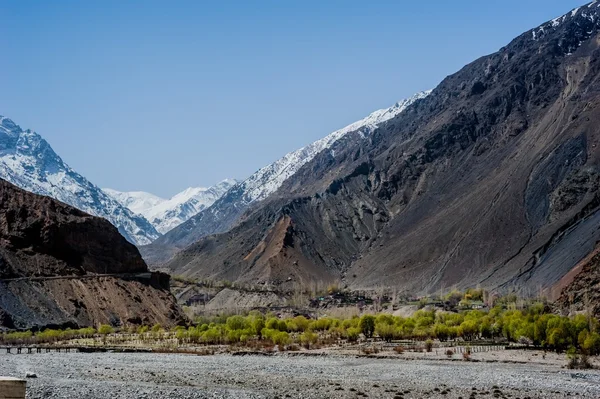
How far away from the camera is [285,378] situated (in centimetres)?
5875

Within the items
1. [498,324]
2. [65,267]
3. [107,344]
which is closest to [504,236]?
[498,324]

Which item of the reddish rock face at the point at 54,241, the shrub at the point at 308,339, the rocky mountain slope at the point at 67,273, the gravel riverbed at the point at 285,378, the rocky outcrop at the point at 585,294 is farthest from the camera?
the reddish rock face at the point at 54,241

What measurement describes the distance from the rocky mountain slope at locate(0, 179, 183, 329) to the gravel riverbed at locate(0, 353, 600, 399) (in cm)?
3610

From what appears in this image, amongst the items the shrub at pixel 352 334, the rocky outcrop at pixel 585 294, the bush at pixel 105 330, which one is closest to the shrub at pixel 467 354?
the rocky outcrop at pixel 585 294

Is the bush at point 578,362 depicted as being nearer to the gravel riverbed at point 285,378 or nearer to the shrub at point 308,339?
the gravel riverbed at point 285,378

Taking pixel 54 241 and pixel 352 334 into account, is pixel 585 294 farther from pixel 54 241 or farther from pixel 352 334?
pixel 54 241

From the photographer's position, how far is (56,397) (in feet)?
144

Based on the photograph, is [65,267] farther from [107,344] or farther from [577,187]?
[577,187]

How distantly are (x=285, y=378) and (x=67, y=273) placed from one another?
75.6 metres

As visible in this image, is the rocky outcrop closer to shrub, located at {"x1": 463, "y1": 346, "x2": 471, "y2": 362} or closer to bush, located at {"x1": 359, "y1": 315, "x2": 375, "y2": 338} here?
shrub, located at {"x1": 463, "y1": 346, "x2": 471, "y2": 362}

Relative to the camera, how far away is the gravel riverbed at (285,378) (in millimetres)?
49044

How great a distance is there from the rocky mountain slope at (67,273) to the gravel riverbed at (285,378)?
36103 millimetres

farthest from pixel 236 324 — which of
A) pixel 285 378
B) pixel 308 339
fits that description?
pixel 285 378

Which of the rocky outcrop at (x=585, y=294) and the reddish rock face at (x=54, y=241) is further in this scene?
the reddish rock face at (x=54, y=241)
